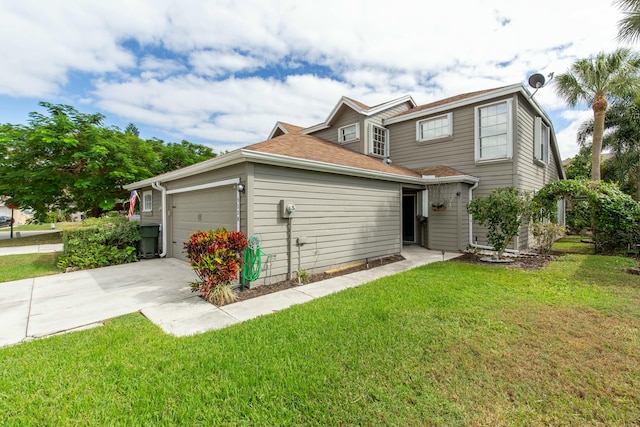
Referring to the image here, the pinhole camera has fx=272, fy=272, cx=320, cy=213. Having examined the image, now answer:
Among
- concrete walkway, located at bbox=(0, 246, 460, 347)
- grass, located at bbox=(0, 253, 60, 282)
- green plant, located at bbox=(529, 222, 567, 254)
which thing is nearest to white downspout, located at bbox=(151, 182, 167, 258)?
concrete walkway, located at bbox=(0, 246, 460, 347)

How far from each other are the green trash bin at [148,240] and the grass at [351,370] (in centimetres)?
550

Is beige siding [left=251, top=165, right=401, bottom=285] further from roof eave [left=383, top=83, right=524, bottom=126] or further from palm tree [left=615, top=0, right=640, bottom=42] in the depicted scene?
palm tree [left=615, top=0, right=640, bottom=42]

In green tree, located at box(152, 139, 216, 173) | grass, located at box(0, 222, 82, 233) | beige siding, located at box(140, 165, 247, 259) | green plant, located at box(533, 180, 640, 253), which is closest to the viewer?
beige siding, located at box(140, 165, 247, 259)

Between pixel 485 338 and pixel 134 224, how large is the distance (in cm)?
982

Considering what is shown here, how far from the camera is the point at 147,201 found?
36.9 feet

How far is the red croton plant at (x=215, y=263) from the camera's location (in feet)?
15.3

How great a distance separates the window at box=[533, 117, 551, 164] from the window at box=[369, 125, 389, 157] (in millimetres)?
5623

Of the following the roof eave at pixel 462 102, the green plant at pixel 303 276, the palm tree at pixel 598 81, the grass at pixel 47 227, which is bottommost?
the green plant at pixel 303 276

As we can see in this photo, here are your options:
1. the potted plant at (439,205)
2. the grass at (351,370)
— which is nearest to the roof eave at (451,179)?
the potted plant at (439,205)

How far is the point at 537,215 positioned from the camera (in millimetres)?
8453

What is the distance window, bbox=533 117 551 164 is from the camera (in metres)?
10.6

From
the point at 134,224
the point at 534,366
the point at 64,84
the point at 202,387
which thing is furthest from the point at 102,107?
the point at 534,366

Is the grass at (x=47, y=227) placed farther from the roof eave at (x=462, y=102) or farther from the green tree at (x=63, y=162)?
the roof eave at (x=462, y=102)

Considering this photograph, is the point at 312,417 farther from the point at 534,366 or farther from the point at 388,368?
the point at 534,366
